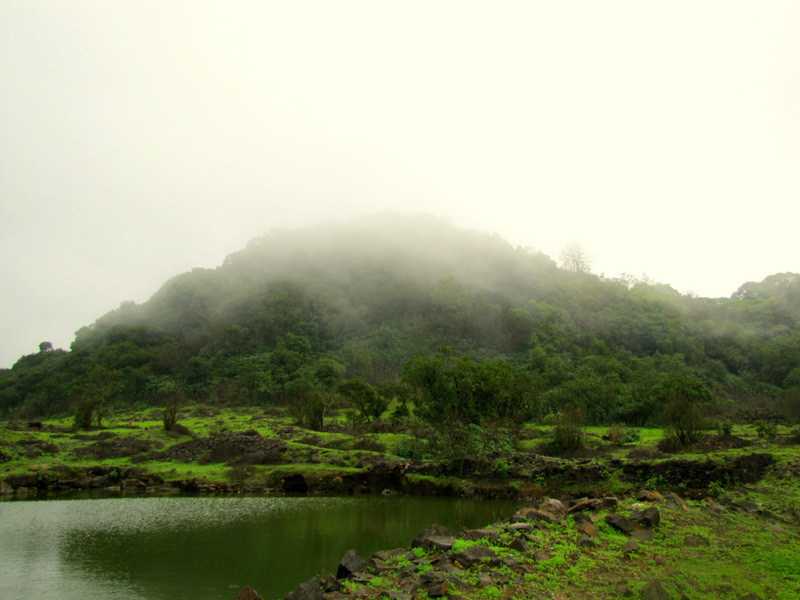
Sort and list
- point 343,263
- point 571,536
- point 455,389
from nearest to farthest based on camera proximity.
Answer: point 571,536 → point 455,389 → point 343,263

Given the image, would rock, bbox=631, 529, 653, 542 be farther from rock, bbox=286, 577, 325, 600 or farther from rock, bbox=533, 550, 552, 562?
rock, bbox=286, 577, 325, 600

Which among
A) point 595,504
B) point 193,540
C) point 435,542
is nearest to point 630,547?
point 435,542

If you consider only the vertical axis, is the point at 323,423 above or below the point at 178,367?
below

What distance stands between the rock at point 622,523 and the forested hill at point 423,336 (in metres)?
56.1

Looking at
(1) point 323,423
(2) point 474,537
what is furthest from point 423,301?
(2) point 474,537

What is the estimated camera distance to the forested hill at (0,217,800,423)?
10544 centimetres

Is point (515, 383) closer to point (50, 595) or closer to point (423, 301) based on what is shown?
point (50, 595)

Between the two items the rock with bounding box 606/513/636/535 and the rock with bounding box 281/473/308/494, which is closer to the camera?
the rock with bounding box 606/513/636/535

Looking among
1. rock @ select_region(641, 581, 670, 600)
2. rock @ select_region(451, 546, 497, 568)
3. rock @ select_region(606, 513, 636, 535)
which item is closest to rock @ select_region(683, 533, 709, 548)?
rock @ select_region(606, 513, 636, 535)

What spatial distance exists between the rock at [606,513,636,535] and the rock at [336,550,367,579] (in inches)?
345

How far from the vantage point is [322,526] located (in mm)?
29875

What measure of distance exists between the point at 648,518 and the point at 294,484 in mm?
32827

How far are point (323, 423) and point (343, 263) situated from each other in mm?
127243

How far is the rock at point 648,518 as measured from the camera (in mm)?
18812
